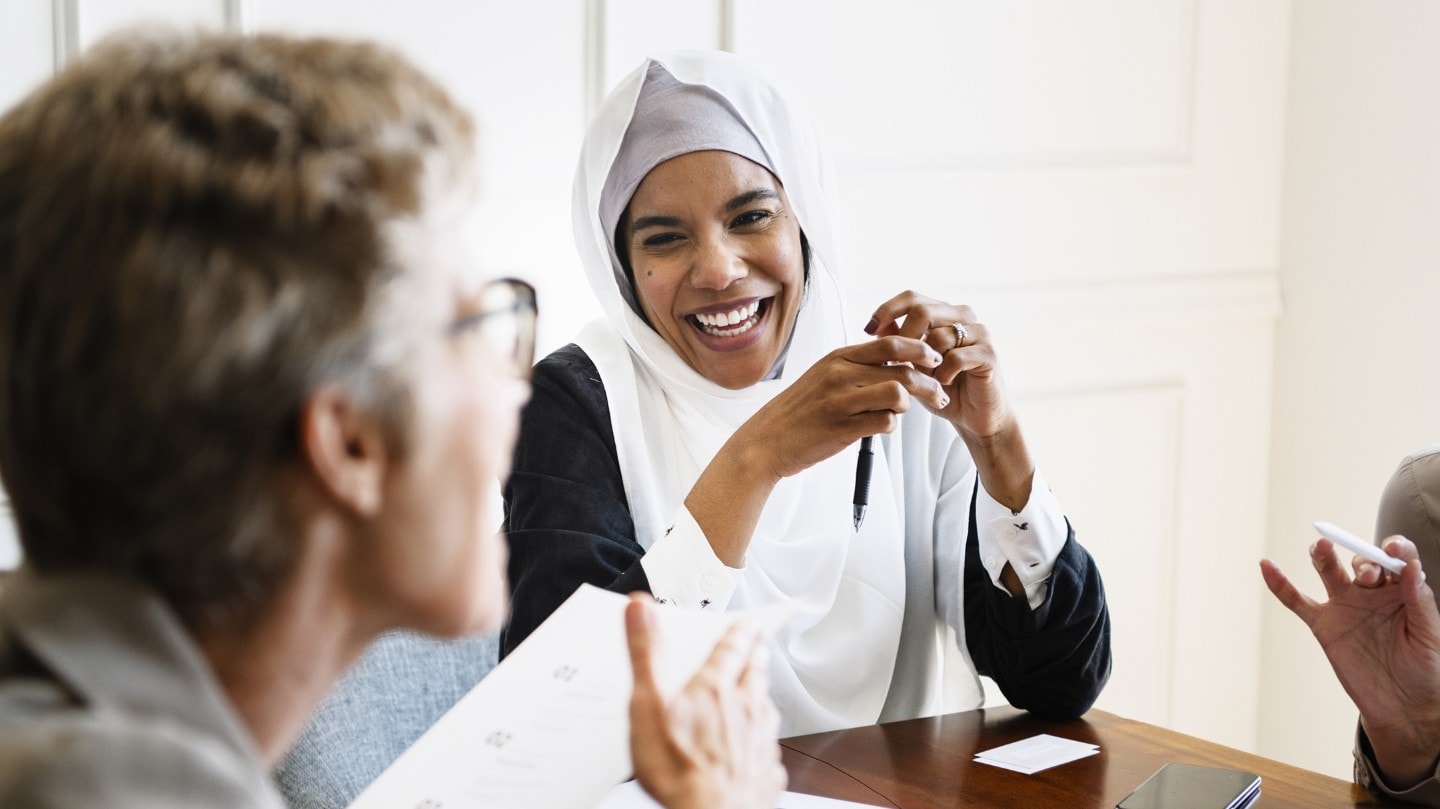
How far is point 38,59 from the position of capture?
78.2 inches

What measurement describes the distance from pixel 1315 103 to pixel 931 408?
6.78 feet

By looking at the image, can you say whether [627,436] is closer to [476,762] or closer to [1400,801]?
[476,762]

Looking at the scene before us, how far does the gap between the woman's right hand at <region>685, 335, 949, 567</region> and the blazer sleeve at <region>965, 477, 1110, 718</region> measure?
288mm

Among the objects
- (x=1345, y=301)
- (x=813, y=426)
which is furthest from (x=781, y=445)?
(x=1345, y=301)

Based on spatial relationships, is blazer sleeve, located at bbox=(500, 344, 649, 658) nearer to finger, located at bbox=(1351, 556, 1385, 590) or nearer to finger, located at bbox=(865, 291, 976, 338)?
finger, located at bbox=(865, 291, 976, 338)

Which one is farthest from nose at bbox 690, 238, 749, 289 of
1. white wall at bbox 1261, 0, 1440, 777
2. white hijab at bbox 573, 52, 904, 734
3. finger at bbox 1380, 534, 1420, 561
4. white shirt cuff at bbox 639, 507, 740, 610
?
white wall at bbox 1261, 0, 1440, 777

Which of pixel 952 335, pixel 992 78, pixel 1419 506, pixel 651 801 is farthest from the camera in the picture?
pixel 992 78

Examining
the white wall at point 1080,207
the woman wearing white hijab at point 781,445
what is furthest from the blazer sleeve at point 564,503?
the white wall at point 1080,207

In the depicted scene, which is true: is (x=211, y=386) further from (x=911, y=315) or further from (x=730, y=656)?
(x=911, y=315)

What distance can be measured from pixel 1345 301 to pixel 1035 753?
213cm

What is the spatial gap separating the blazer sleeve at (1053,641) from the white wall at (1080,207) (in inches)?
Answer: 39.0

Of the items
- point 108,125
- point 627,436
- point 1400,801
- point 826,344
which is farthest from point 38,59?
point 1400,801

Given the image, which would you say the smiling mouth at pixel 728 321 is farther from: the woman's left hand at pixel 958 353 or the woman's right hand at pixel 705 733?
the woman's right hand at pixel 705 733

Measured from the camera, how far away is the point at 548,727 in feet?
3.86
